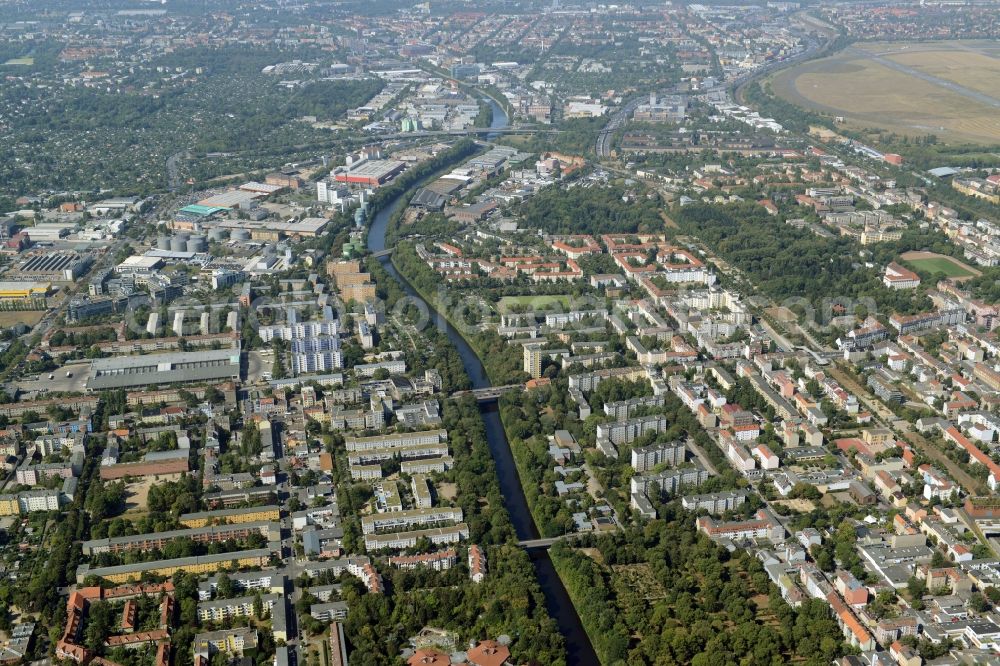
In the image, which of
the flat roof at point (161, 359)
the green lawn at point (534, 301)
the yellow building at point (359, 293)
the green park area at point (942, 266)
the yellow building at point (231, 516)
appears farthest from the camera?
the green park area at point (942, 266)

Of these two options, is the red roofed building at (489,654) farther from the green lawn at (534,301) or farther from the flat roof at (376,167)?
the flat roof at (376,167)

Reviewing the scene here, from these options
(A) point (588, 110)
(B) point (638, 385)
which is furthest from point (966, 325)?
(A) point (588, 110)

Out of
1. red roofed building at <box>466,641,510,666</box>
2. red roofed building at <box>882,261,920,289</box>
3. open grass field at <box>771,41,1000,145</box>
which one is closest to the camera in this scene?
red roofed building at <box>466,641,510,666</box>

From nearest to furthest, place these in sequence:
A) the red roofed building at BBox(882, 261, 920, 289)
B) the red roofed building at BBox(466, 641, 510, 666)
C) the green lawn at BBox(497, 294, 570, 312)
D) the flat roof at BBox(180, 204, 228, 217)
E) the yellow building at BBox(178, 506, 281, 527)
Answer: the red roofed building at BBox(466, 641, 510, 666)
the yellow building at BBox(178, 506, 281, 527)
the green lawn at BBox(497, 294, 570, 312)
the red roofed building at BBox(882, 261, 920, 289)
the flat roof at BBox(180, 204, 228, 217)

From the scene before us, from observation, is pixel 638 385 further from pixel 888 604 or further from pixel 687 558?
pixel 888 604

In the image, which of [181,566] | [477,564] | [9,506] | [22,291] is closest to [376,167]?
[22,291]

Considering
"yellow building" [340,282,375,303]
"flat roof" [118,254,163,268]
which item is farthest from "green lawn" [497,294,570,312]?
"flat roof" [118,254,163,268]

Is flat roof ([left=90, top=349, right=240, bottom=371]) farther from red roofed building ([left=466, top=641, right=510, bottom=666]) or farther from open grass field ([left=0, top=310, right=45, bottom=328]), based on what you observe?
red roofed building ([left=466, top=641, right=510, bottom=666])

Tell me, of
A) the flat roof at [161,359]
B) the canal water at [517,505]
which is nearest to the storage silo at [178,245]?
the canal water at [517,505]
